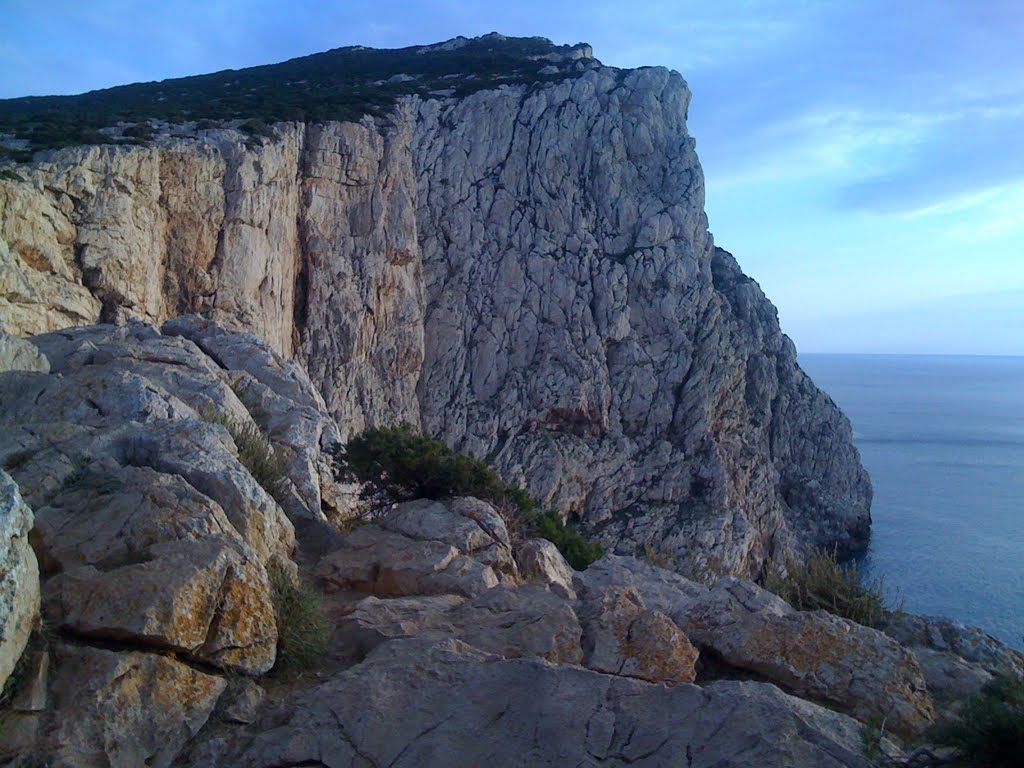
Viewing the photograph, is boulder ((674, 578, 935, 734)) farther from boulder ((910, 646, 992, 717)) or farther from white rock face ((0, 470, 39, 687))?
white rock face ((0, 470, 39, 687))

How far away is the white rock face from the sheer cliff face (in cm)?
2109

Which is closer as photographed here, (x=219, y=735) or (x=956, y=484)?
(x=219, y=735)

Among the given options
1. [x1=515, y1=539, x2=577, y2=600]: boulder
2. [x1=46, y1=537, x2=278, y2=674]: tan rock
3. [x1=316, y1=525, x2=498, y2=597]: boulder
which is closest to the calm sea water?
[x1=515, y1=539, x2=577, y2=600]: boulder

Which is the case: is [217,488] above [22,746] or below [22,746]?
above

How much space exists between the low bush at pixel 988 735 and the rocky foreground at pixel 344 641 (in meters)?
0.50

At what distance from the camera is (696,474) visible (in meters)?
34.6

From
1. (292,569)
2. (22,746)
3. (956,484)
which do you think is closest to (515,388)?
(292,569)

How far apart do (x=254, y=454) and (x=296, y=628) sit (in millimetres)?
3090

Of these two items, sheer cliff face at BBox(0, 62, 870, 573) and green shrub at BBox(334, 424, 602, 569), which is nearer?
green shrub at BBox(334, 424, 602, 569)

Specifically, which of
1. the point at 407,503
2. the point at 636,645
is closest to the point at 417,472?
the point at 407,503

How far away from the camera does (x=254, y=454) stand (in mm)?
8055

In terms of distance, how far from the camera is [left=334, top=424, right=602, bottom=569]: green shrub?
9.70 m

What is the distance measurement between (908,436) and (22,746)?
269 feet

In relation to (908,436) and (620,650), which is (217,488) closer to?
(620,650)
